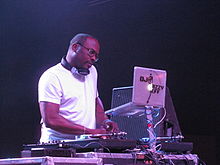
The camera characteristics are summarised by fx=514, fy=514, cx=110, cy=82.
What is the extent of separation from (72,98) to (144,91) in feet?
2.04

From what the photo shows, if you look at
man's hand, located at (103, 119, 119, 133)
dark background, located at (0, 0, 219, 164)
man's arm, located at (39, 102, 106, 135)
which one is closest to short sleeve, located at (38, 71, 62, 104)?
man's arm, located at (39, 102, 106, 135)

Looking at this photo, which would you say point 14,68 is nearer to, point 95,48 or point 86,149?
point 95,48

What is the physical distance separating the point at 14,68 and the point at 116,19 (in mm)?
1585

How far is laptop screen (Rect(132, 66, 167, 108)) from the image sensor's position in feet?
11.7

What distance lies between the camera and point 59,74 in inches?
155

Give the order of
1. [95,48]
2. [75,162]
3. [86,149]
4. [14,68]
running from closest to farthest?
[75,162]
[86,149]
[95,48]
[14,68]

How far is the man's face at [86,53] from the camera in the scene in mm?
4031

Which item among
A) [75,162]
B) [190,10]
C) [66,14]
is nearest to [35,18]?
[66,14]

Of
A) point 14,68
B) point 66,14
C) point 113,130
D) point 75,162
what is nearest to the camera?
point 75,162

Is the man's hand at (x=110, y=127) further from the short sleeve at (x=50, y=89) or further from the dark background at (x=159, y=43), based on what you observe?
the dark background at (x=159, y=43)

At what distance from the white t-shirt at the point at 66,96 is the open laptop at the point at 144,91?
0.34 m

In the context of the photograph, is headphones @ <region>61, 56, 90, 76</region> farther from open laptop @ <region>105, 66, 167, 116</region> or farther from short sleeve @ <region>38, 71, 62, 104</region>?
open laptop @ <region>105, 66, 167, 116</region>

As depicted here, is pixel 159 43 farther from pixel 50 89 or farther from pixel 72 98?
pixel 50 89

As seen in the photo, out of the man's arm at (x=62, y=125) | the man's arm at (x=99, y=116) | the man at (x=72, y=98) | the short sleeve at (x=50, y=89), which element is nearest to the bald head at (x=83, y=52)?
the man at (x=72, y=98)
